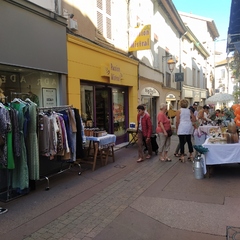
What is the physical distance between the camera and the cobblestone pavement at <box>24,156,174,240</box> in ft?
10.2

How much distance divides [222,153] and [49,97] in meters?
4.19

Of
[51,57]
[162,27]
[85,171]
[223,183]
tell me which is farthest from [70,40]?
[162,27]

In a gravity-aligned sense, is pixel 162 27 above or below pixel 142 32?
above

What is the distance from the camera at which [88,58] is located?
7270 mm

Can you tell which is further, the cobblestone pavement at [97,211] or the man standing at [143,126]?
the man standing at [143,126]

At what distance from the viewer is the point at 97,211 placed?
3.75m

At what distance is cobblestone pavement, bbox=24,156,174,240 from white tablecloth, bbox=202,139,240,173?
118 cm

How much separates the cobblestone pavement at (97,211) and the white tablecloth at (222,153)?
118 cm

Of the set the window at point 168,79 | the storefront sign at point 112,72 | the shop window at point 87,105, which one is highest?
the window at point 168,79

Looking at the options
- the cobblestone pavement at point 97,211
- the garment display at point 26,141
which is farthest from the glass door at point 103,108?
the garment display at point 26,141

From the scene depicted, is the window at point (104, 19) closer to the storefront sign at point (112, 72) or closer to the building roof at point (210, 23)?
the storefront sign at point (112, 72)

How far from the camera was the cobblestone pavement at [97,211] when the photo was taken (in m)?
3.12

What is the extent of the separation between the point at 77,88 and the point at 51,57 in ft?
4.12

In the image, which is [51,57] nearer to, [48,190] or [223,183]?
[48,190]
